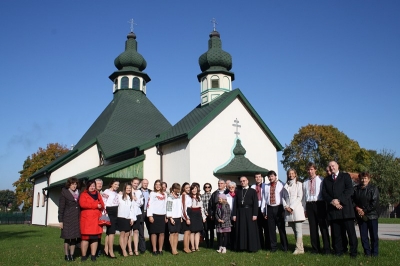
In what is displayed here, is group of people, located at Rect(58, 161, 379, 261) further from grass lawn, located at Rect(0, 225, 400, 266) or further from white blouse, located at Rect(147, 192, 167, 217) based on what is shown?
grass lawn, located at Rect(0, 225, 400, 266)

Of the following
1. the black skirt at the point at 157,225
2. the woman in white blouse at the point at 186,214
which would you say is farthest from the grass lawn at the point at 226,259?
the black skirt at the point at 157,225

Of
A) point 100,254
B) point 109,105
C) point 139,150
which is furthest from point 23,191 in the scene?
point 100,254

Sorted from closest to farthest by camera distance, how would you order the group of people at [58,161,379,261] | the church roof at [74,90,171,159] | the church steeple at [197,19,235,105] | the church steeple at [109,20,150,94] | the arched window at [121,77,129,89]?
the group of people at [58,161,379,261] → the church steeple at [197,19,235,105] → the church roof at [74,90,171,159] → the arched window at [121,77,129,89] → the church steeple at [109,20,150,94]

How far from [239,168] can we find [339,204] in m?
10.9

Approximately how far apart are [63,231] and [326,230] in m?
5.85

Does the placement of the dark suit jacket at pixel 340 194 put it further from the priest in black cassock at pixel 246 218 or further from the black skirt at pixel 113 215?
the black skirt at pixel 113 215

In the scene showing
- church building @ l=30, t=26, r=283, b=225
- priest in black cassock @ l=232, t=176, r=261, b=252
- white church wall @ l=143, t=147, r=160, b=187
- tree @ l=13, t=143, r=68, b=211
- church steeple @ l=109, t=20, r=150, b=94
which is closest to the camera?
priest in black cassock @ l=232, t=176, r=261, b=252

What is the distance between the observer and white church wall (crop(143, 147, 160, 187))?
1997 cm

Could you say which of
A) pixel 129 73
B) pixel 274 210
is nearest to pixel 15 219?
pixel 129 73

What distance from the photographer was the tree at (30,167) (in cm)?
4553

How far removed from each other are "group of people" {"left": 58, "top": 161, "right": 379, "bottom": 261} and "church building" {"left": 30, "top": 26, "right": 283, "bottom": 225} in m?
8.66

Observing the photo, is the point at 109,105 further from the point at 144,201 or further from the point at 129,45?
the point at 144,201

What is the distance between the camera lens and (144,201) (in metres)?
9.33

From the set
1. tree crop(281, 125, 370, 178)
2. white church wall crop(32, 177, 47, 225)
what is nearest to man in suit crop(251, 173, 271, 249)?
white church wall crop(32, 177, 47, 225)
